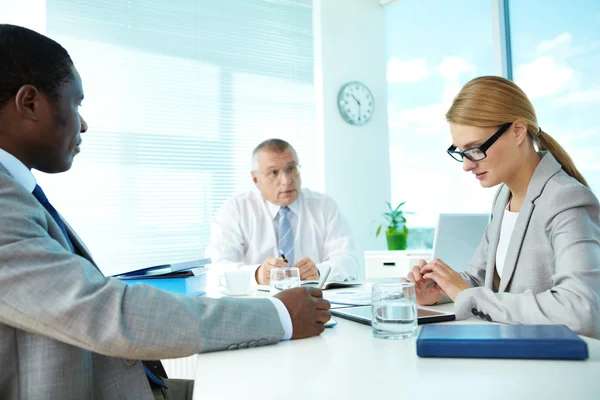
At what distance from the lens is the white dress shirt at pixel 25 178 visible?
95cm

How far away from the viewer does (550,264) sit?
51.8 inches

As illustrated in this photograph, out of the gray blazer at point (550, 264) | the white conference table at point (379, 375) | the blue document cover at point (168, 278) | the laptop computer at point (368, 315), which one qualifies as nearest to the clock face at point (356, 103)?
the gray blazer at point (550, 264)

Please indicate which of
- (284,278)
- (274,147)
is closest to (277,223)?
(274,147)

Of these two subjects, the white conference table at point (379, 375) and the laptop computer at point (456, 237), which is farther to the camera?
the laptop computer at point (456, 237)

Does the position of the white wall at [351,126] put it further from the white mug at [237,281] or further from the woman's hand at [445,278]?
the woman's hand at [445,278]

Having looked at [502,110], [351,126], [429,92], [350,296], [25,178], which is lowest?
[350,296]

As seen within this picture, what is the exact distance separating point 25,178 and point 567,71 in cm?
357

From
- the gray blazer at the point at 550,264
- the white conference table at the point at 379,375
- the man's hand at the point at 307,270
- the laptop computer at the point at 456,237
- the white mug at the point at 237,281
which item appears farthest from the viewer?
the laptop computer at the point at 456,237

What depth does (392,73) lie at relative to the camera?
519 centimetres

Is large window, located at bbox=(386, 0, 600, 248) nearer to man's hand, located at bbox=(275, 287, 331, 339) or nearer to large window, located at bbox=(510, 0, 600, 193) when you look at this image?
large window, located at bbox=(510, 0, 600, 193)

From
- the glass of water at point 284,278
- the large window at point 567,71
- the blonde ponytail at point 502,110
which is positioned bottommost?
the glass of water at point 284,278

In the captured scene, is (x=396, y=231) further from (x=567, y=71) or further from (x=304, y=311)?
(x=304, y=311)

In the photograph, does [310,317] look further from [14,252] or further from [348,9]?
[348,9]

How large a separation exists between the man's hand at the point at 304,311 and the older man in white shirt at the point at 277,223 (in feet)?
5.20
